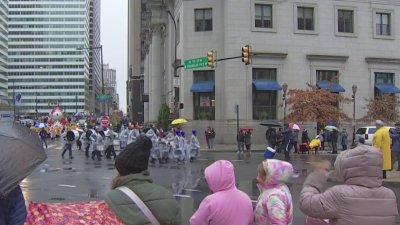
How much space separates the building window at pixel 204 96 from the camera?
45375 mm

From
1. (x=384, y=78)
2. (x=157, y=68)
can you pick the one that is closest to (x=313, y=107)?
(x=384, y=78)

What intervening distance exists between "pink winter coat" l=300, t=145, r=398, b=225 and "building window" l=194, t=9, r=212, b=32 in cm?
4323

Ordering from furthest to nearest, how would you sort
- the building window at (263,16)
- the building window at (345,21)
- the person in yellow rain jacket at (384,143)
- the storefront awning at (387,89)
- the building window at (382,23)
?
the building window at (382,23), the building window at (345,21), the storefront awning at (387,89), the building window at (263,16), the person in yellow rain jacket at (384,143)

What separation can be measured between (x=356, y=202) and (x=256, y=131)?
40624 millimetres

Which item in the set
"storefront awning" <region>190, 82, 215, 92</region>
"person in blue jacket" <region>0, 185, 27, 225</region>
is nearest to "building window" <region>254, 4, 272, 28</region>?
"storefront awning" <region>190, 82, 215, 92</region>

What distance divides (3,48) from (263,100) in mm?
113251

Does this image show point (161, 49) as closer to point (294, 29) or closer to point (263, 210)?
point (294, 29)

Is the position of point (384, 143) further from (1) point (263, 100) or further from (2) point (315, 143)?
(1) point (263, 100)

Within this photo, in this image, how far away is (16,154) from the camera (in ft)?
10.6

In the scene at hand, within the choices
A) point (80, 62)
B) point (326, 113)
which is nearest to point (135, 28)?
point (80, 62)

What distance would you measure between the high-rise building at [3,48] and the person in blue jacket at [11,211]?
13933 cm

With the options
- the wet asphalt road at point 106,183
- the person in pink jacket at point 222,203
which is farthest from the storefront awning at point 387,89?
the person in pink jacket at point 222,203

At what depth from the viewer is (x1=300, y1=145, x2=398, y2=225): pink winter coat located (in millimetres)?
3834

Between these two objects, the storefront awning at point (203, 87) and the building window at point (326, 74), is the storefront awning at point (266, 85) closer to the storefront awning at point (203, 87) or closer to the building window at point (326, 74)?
the storefront awning at point (203, 87)
